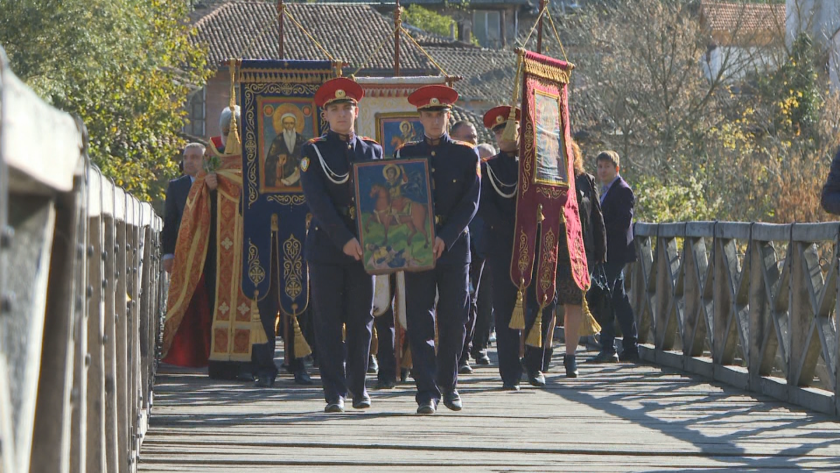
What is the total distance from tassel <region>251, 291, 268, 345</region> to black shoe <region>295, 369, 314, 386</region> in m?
0.49

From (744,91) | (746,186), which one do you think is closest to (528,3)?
(744,91)

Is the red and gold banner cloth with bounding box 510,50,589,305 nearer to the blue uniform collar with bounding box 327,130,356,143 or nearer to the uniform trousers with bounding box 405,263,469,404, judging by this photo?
the uniform trousers with bounding box 405,263,469,404

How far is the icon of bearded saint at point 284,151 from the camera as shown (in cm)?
1077

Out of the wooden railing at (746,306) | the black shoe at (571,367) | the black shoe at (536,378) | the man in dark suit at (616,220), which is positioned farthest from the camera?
the man in dark suit at (616,220)

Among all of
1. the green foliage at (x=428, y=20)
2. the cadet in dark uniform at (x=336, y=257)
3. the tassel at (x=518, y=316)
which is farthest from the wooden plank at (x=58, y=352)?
the green foliage at (x=428, y=20)

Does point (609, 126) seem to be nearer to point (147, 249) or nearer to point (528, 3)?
point (147, 249)

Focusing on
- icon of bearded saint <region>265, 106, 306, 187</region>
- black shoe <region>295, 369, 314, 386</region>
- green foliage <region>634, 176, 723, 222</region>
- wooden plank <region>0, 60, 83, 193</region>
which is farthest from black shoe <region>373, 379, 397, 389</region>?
green foliage <region>634, 176, 723, 222</region>

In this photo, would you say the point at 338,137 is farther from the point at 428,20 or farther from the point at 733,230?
the point at 428,20

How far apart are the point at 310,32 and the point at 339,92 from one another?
56.7 metres

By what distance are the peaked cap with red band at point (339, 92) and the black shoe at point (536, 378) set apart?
286 centimetres

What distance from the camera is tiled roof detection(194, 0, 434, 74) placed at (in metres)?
60.9

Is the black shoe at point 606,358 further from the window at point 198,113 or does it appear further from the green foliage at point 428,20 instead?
the green foliage at point 428,20

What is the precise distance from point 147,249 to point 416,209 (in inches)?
74.2

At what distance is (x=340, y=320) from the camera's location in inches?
350
